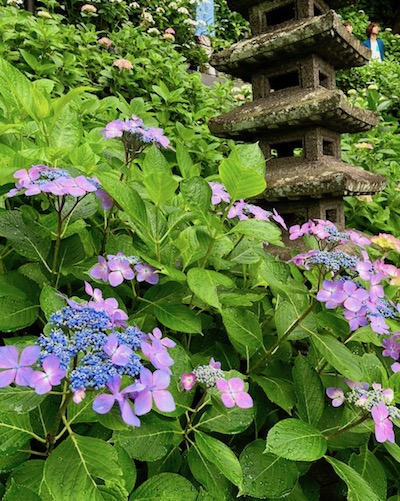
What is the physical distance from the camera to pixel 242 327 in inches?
34.9

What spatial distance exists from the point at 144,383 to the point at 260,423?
0.45m

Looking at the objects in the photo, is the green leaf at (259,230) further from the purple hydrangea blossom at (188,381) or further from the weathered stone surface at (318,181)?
the weathered stone surface at (318,181)

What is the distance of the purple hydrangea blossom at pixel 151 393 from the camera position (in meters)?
0.54

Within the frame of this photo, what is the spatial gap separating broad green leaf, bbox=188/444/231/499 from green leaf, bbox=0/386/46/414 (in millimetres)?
291

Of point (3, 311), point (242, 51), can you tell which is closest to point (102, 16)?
point (242, 51)

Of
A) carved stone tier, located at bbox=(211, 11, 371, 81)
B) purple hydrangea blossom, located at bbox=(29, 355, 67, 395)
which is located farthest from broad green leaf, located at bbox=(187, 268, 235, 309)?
carved stone tier, located at bbox=(211, 11, 371, 81)

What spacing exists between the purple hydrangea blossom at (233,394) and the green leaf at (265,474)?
0.14 meters

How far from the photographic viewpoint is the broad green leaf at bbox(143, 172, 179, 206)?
841mm

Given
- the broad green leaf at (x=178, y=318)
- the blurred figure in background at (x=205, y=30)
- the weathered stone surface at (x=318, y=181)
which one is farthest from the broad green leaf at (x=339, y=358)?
the blurred figure in background at (x=205, y=30)

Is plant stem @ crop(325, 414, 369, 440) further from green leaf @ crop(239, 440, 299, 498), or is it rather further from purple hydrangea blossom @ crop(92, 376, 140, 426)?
purple hydrangea blossom @ crop(92, 376, 140, 426)

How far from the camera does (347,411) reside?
871mm

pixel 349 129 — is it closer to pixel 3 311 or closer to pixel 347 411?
pixel 347 411

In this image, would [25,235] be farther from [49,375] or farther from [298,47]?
[298,47]

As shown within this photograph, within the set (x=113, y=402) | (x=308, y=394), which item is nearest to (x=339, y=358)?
(x=308, y=394)
